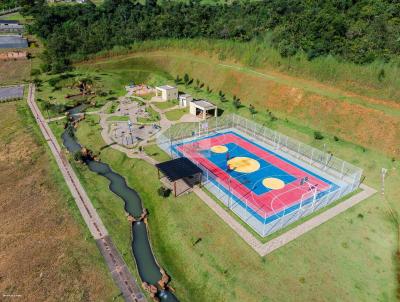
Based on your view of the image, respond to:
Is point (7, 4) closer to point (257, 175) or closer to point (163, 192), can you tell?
point (163, 192)

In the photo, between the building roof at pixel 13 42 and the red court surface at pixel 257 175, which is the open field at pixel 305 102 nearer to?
the red court surface at pixel 257 175

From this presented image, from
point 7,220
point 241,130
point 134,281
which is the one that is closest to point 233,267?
point 134,281

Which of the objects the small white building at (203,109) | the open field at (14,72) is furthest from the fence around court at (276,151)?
the open field at (14,72)

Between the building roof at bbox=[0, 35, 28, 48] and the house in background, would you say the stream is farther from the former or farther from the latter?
the house in background

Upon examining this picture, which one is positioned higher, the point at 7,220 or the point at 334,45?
the point at 334,45

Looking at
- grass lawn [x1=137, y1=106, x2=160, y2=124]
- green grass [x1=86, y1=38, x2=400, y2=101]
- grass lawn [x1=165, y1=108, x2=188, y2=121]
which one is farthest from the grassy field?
grass lawn [x1=165, y1=108, x2=188, y2=121]

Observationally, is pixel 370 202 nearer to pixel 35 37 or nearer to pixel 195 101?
pixel 195 101

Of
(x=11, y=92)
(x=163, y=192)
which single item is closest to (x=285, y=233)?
(x=163, y=192)
